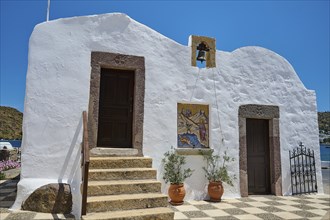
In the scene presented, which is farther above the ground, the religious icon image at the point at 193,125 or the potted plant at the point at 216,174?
the religious icon image at the point at 193,125

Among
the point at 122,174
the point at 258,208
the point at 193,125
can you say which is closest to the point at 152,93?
the point at 193,125

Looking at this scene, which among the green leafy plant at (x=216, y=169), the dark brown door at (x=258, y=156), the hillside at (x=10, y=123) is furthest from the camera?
the hillside at (x=10, y=123)

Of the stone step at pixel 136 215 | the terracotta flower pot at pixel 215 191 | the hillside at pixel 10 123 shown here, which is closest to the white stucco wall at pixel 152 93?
the terracotta flower pot at pixel 215 191

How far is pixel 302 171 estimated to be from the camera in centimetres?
670

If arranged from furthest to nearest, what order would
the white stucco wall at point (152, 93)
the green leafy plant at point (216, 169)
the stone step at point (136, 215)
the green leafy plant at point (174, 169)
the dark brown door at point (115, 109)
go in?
the green leafy plant at point (216, 169), the dark brown door at point (115, 109), the green leafy plant at point (174, 169), the white stucco wall at point (152, 93), the stone step at point (136, 215)

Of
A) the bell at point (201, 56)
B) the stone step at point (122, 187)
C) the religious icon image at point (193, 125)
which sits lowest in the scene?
the stone step at point (122, 187)

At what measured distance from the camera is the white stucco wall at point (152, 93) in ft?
15.4

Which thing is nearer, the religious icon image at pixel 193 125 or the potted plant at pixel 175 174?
the potted plant at pixel 175 174

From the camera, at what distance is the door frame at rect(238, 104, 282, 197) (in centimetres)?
612

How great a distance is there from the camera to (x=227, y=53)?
6.48 metres

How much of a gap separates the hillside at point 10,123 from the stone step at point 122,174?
43455mm

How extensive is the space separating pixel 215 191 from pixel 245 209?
2.55ft

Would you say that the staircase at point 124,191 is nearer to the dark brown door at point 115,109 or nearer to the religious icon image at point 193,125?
the dark brown door at point 115,109

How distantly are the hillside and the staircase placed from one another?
43.3m
